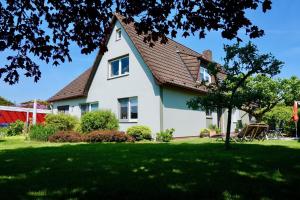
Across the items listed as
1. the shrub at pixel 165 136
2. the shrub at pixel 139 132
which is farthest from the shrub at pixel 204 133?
the shrub at pixel 139 132

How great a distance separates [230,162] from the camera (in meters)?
7.70

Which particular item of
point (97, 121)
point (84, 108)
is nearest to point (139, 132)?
point (97, 121)

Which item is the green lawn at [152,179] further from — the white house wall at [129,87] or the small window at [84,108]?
the small window at [84,108]

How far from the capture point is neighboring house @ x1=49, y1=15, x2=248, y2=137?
19531 millimetres

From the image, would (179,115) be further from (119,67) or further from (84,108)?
(84,108)

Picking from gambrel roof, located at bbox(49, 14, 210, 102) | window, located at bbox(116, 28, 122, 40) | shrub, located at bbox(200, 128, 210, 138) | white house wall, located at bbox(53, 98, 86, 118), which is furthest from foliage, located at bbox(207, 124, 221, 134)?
white house wall, located at bbox(53, 98, 86, 118)

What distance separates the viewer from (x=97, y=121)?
1994cm

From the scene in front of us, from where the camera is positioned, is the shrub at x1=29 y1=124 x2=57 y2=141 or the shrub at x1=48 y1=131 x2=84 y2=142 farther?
the shrub at x1=29 y1=124 x2=57 y2=141

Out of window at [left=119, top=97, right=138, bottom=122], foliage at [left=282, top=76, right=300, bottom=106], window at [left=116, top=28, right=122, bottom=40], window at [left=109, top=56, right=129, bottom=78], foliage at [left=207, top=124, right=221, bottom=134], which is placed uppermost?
window at [left=116, top=28, right=122, bottom=40]

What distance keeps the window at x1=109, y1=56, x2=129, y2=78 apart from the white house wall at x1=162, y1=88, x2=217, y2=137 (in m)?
4.05

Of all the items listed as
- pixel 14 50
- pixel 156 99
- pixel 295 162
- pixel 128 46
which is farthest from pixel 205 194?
pixel 128 46

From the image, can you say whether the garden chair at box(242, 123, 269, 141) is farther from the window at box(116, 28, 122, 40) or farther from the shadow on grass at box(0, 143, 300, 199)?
the window at box(116, 28, 122, 40)

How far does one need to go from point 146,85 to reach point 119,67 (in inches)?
146

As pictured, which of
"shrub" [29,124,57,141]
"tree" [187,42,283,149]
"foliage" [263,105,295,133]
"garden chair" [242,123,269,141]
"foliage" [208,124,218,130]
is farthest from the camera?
"foliage" [208,124,218,130]
